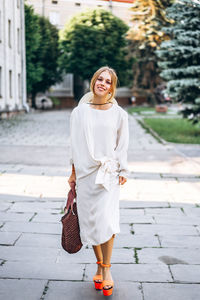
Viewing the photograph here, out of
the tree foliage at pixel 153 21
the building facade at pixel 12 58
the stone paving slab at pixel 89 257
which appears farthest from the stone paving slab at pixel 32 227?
the building facade at pixel 12 58

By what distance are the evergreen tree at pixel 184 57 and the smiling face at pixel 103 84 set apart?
12.2 meters

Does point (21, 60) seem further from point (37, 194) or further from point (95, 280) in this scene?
point (95, 280)

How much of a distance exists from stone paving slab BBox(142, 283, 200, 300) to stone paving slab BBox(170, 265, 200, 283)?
5.0 inches

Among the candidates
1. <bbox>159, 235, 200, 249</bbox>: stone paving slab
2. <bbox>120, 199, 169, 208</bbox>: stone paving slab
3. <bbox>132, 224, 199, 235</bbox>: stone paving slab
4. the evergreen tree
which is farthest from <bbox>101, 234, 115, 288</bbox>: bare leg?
the evergreen tree

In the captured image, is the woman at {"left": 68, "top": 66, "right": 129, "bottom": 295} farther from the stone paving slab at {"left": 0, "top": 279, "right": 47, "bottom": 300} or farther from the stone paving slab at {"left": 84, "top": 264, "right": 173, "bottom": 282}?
the stone paving slab at {"left": 0, "top": 279, "right": 47, "bottom": 300}

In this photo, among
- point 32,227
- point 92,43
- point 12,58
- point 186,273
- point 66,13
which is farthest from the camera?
point 66,13

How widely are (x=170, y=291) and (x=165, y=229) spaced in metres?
1.77

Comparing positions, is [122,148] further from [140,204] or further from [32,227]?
[140,204]

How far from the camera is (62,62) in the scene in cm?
4203

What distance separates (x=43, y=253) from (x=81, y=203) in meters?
1.15

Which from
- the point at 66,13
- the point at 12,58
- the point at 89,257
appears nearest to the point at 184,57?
the point at 89,257

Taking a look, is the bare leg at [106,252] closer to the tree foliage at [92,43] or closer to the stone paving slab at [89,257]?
the stone paving slab at [89,257]

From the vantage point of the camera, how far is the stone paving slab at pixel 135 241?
4.70 metres

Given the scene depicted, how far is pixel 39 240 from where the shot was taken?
15.9 ft
